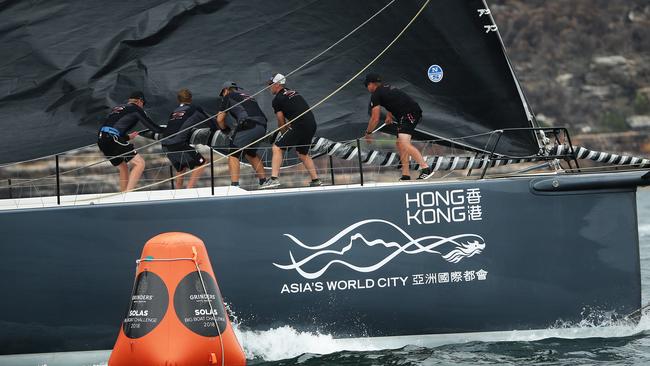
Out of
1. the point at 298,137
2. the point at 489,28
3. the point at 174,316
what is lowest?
the point at 174,316

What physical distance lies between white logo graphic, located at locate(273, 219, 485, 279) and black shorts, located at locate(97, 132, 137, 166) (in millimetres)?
1717

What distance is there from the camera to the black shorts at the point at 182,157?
10219mm

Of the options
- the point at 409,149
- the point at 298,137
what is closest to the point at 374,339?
the point at 409,149

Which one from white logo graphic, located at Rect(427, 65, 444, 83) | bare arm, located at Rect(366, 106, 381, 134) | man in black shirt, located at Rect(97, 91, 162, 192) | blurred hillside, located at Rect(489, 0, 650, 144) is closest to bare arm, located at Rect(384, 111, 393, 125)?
bare arm, located at Rect(366, 106, 381, 134)

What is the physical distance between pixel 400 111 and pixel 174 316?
3217 millimetres

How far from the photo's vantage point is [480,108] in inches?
417

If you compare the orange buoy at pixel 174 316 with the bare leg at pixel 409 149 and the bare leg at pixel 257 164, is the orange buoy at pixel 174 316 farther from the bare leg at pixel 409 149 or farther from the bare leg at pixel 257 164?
the bare leg at pixel 409 149

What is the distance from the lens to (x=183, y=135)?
33.6ft

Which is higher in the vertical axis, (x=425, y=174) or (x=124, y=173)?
(x=124, y=173)

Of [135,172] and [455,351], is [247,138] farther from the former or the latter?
[455,351]

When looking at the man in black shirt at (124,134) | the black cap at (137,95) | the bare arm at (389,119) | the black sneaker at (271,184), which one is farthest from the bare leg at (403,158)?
the black cap at (137,95)

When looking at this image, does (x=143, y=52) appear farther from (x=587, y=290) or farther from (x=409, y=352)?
(x=587, y=290)

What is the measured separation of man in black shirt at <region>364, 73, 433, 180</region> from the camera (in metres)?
10.0

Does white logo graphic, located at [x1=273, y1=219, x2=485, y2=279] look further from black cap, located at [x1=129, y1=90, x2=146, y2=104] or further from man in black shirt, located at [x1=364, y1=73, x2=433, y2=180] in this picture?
black cap, located at [x1=129, y1=90, x2=146, y2=104]
